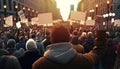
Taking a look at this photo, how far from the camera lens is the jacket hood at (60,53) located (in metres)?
4.32

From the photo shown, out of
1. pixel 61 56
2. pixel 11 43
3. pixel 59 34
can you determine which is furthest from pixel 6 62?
pixel 61 56

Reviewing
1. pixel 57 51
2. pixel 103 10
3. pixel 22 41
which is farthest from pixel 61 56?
pixel 103 10

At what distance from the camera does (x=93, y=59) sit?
4676mm

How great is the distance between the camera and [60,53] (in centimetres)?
437

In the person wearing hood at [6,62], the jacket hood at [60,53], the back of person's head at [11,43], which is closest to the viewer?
the jacket hood at [60,53]

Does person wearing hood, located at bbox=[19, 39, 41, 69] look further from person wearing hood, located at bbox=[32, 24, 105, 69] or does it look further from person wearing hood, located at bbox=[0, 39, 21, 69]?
person wearing hood, located at bbox=[32, 24, 105, 69]

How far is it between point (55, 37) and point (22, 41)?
24.9 ft

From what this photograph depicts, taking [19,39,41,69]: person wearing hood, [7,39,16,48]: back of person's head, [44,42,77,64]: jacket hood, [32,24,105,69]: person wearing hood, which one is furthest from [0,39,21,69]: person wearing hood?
[44,42,77,64]: jacket hood

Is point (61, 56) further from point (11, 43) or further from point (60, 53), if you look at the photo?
point (11, 43)

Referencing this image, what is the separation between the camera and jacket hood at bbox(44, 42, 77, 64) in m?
4.32

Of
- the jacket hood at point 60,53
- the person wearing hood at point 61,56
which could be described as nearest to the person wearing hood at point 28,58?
the person wearing hood at point 61,56

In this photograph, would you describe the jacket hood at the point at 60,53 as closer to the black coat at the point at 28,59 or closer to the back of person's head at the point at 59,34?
the back of person's head at the point at 59,34

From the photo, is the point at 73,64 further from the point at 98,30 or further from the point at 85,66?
the point at 98,30

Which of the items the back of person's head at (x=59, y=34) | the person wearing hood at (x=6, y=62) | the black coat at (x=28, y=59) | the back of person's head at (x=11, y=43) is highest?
the back of person's head at (x=59, y=34)
